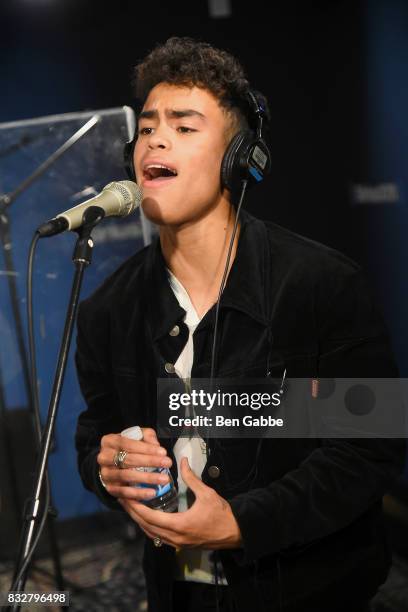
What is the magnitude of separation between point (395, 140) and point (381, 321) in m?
1.21

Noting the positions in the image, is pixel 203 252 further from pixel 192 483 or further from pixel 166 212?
pixel 192 483

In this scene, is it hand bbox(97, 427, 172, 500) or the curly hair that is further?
the curly hair

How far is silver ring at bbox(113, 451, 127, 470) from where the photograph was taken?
1.40 m

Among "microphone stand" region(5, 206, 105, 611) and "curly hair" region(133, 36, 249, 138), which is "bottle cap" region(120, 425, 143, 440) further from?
"curly hair" region(133, 36, 249, 138)

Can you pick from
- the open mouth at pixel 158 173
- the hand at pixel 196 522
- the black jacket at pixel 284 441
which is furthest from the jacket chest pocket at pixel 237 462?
the open mouth at pixel 158 173

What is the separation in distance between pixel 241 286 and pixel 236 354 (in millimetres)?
159

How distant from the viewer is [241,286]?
5.28 ft

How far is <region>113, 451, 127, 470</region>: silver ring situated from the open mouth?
0.62m

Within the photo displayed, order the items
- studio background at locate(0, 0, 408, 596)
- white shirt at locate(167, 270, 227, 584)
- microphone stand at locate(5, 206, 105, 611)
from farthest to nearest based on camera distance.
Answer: studio background at locate(0, 0, 408, 596) < white shirt at locate(167, 270, 227, 584) < microphone stand at locate(5, 206, 105, 611)

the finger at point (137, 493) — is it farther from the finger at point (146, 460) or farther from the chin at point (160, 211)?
the chin at point (160, 211)

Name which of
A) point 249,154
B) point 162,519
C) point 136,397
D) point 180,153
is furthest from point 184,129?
point 162,519

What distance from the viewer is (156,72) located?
5.47 feet

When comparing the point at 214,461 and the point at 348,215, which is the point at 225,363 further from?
the point at 348,215

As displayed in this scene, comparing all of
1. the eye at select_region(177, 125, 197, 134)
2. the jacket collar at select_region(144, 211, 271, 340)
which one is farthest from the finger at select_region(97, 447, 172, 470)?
the eye at select_region(177, 125, 197, 134)
